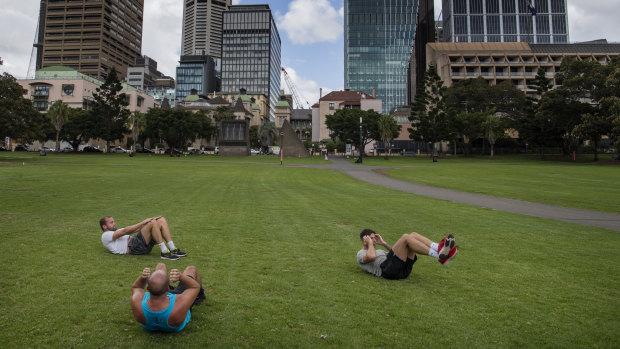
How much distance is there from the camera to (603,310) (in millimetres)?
4531

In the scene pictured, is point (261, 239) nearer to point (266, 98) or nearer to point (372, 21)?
point (372, 21)

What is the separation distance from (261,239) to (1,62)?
152 feet

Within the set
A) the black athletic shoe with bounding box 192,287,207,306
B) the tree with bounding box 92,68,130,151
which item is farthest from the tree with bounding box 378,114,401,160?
the black athletic shoe with bounding box 192,287,207,306

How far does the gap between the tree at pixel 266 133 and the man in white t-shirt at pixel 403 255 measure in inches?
4891

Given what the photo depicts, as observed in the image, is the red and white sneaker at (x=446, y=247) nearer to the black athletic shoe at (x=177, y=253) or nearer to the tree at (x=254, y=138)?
the black athletic shoe at (x=177, y=253)

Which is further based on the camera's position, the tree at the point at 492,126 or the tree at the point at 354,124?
the tree at the point at 354,124

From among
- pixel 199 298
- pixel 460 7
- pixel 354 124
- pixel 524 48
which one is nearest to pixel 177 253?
pixel 199 298

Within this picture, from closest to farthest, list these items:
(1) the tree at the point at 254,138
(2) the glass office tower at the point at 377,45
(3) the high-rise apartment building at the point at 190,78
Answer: (1) the tree at the point at 254,138, (2) the glass office tower at the point at 377,45, (3) the high-rise apartment building at the point at 190,78

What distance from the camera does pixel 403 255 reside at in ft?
18.5

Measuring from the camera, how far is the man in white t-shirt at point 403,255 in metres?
5.48

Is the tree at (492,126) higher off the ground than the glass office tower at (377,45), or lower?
lower

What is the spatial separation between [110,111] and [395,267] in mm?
86158

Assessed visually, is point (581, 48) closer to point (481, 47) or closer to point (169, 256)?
point (481, 47)

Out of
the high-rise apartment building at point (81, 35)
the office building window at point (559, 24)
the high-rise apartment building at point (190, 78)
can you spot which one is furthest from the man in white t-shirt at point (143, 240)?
the high-rise apartment building at point (190, 78)
